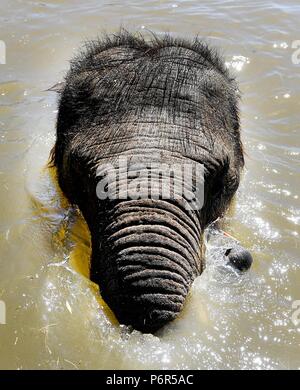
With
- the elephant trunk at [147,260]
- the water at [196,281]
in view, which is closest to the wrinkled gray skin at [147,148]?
the elephant trunk at [147,260]

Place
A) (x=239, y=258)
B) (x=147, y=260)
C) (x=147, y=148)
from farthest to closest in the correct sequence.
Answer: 1. (x=239, y=258)
2. (x=147, y=148)
3. (x=147, y=260)

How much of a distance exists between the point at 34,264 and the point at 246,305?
1610 mm

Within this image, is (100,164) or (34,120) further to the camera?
(34,120)

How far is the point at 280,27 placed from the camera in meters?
10.1

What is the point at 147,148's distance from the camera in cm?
419

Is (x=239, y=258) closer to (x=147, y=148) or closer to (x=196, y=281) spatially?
(x=196, y=281)

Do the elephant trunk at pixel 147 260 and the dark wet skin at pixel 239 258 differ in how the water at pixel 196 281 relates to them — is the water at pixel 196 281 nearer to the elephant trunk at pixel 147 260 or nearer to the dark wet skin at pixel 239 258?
the dark wet skin at pixel 239 258

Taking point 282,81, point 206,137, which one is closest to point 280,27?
point 282,81

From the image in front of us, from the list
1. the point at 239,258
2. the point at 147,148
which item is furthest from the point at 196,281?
the point at 147,148

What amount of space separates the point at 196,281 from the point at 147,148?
962mm

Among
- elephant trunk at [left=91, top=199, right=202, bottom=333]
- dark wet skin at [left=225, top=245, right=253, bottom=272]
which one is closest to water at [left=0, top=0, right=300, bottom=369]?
dark wet skin at [left=225, top=245, right=253, bottom=272]

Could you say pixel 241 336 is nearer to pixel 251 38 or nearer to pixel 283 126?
pixel 283 126

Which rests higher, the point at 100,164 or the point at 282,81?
the point at 100,164

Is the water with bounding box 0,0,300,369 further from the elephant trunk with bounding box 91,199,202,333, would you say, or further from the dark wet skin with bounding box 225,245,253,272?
the elephant trunk with bounding box 91,199,202,333
